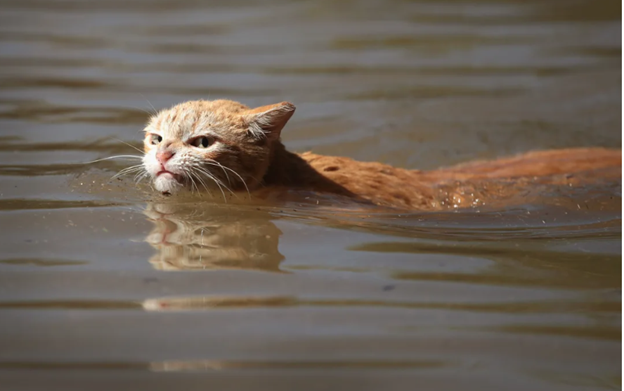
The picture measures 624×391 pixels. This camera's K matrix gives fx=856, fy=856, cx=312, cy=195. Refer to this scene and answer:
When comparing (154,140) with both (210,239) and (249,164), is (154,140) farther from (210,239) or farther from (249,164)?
(210,239)

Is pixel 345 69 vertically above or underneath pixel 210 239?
above

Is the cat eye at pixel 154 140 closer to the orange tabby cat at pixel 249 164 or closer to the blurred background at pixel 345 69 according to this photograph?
the orange tabby cat at pixel 249 164

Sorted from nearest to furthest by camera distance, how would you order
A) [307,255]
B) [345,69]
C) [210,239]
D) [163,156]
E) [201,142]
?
[307,255], [210,239], [163,156], [201,142], [345,69]

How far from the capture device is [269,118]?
528cm

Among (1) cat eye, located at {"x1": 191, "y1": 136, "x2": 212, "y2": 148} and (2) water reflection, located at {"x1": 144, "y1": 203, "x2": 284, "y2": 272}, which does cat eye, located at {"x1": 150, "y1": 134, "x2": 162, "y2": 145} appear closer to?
(1) cat eye, located at {"x1": 191, "y1": 136, "x2": 212, "y2": 148}

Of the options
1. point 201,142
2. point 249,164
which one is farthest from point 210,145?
point 249,164

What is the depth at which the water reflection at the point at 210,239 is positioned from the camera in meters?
4.22

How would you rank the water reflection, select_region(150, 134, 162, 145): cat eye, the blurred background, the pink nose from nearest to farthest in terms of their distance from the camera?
the water reflection → the pink nose → select_region(150, 134, 162, 145): cat eye → the blurred background

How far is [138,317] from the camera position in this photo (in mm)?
3613

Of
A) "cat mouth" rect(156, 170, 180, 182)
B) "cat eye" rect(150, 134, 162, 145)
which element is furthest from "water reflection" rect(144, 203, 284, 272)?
"cat eye" rect(150, 134, 162, 145)

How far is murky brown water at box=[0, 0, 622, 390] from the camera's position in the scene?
3332mm

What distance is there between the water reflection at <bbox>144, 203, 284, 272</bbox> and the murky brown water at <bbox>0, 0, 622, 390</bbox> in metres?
0.02

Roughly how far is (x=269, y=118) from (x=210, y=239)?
1033 millimetres

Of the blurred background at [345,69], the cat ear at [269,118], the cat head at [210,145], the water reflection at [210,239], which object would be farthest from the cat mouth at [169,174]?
Answer: the blurred background at [345,69]
